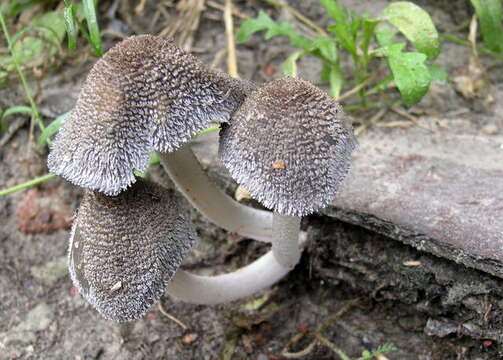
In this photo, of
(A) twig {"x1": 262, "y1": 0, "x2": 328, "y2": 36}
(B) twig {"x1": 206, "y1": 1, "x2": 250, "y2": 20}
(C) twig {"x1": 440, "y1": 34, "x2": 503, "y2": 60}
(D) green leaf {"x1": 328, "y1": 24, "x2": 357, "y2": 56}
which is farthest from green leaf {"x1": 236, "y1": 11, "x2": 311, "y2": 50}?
(C) twig {"x1": 440, "y1": 34, "x2": 503, "y2": 60}

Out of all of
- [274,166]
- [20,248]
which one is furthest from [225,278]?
[20,248]

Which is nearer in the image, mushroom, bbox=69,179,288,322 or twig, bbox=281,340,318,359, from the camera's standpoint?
mushroom, bbox=69,179,288,322

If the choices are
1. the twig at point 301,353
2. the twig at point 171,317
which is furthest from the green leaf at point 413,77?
the twig at point 171,317

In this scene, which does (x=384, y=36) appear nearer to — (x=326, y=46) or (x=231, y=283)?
(x=326, y=46)

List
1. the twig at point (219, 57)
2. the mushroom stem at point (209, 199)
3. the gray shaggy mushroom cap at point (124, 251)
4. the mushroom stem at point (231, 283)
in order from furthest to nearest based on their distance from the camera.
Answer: the twig at point (219, 57), the mushroom stem at point (231, 283), the mushroom stem at point (209, 199), the gray shaggy mushroom cap at point (124, 251)

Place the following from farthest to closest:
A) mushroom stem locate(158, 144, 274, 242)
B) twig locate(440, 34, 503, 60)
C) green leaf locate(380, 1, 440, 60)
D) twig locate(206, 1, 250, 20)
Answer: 1. twig locate(206, 1, 250, 20)
2. twig locate(440, 34, 503, 60)
3. green leaf locate(380, 1, 440, 60)
4. mushroom stem locate(158, 144, 274, 242)

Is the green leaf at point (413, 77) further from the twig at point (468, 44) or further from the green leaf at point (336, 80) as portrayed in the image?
the twig at point (468, 44)

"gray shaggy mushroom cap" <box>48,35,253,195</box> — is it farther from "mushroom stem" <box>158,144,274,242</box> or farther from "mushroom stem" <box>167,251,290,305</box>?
"mushroom stem" <box>167,251,290,305</box>

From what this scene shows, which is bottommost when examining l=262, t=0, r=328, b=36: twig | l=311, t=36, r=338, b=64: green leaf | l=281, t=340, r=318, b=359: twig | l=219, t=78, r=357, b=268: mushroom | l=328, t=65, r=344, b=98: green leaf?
l=281, t=340, r=318, b=359: twig
